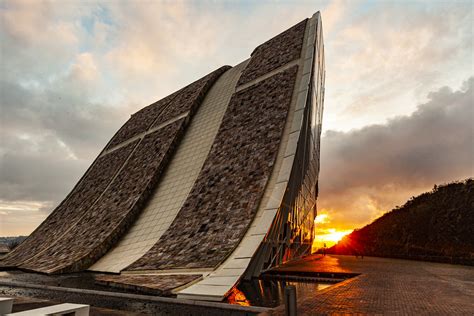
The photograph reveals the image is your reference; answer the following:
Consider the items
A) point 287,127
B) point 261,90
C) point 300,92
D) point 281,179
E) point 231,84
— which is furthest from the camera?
point 231,84

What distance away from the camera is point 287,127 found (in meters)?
12.4

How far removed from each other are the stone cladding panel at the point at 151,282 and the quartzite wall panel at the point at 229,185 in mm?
602

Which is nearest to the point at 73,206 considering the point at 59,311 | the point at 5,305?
the point at 5,305

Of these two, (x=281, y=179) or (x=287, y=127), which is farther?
(x=287, y=127)

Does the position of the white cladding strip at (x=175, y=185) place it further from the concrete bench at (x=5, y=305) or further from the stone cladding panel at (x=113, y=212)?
the concrete bench at (x=5, y=305)

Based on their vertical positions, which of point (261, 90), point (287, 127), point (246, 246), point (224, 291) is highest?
point (261, 90)

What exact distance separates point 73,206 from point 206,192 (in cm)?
1151

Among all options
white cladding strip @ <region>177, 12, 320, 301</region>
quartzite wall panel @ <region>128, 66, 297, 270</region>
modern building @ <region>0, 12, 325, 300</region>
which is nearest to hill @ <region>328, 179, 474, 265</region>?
white cladding strip @ <region>177, 12, 320, 301</region>

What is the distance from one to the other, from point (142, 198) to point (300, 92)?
877cm

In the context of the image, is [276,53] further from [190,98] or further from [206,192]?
[206,192]

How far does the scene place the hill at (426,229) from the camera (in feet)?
87.5

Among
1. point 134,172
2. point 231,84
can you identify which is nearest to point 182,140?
point 134,172

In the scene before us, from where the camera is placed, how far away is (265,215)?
9812 millimetres

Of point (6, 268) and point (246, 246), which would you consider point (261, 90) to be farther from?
point (6, 268)
